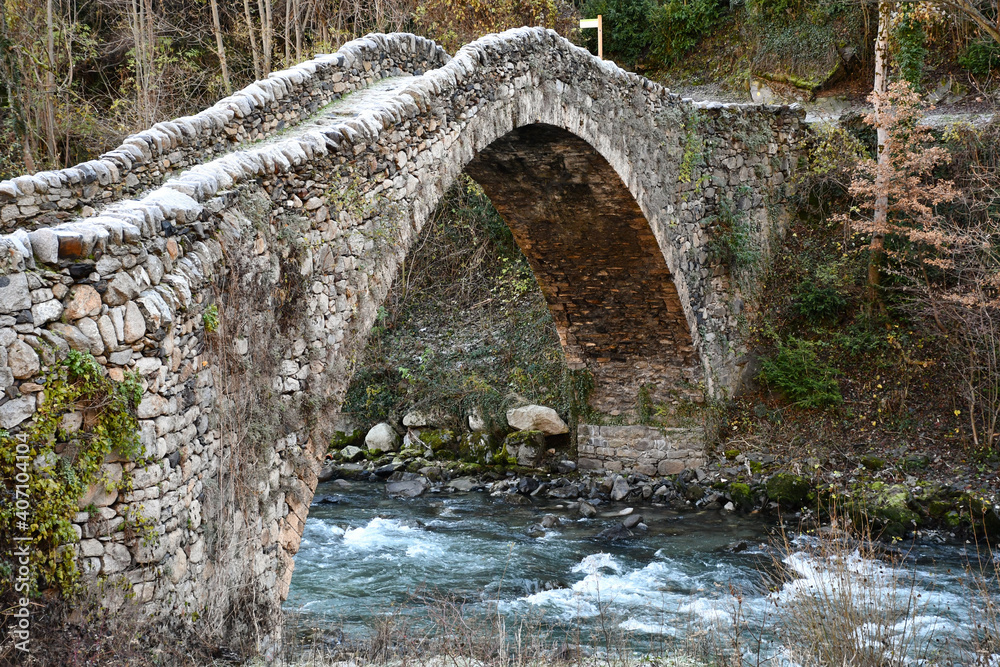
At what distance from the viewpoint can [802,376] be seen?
11055mm

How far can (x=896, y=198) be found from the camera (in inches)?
425

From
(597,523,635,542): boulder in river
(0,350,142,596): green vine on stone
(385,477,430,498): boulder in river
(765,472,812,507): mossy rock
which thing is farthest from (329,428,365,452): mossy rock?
(0,350,142,596): green vine on stone

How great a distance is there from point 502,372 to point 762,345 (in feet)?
12.4

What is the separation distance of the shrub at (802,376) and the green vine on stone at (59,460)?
30.0 feet

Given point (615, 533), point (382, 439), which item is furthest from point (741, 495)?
point (382, 439)

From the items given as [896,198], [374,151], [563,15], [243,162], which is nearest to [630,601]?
[374,151]

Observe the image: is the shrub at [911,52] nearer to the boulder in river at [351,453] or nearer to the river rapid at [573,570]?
the river rapid at [573,570]

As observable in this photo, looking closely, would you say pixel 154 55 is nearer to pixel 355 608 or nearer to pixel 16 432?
pixel 355 608

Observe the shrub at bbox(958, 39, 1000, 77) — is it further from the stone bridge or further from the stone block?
the stone block

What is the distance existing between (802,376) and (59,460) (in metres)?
9.64

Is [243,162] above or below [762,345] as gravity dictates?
above

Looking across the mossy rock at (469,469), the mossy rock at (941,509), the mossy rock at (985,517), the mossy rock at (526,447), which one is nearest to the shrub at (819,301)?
the mossy rock at (941,509)

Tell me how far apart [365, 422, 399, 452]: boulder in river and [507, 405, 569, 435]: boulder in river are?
1773mm

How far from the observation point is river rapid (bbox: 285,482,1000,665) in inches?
259
